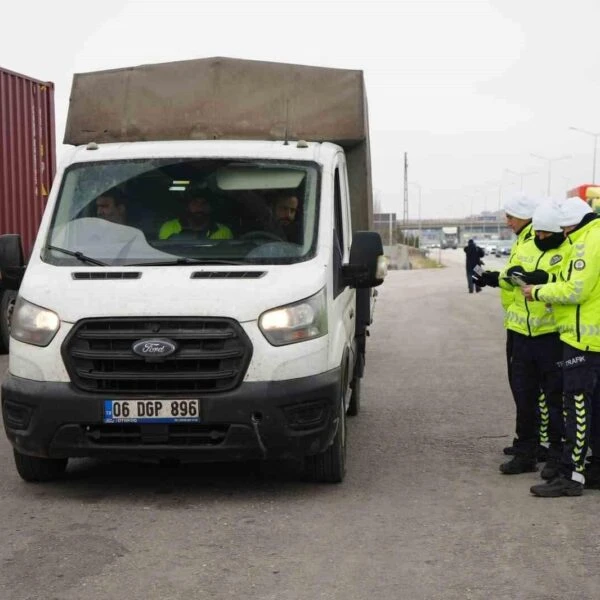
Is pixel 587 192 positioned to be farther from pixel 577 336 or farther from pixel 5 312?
pixel 577 336

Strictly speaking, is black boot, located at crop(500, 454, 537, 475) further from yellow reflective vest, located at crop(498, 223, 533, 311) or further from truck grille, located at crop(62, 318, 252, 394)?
truck grille, located at crop(62, 318, 252, 394)

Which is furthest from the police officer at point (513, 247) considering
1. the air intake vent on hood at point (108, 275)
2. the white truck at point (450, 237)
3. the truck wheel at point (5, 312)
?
the white truck at point (450, 237)

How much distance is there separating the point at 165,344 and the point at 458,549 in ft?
6.23

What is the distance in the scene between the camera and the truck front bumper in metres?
6.21

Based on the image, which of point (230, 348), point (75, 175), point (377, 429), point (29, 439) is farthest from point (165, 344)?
point (377, 429)

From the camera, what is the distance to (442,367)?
43.8 ft

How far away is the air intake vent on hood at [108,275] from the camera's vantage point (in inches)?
255

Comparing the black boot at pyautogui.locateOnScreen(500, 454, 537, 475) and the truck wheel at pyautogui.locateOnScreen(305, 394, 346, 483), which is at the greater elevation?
the truck wheel at pyautogui.locateOnScreen(305, 394, 346, 483)

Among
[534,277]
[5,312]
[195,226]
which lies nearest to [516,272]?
[534,277]

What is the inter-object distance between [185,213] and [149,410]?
4.70 ft

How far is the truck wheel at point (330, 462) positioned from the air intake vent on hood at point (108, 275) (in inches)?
56.5

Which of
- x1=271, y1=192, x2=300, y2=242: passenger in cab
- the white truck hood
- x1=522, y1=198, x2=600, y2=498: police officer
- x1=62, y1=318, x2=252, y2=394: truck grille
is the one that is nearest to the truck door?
x1=271, y1=192, x2=300, y2=242: passenger in cab

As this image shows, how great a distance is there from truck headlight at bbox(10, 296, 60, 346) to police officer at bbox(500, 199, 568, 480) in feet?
9.10

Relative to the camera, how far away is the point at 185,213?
7.08m
